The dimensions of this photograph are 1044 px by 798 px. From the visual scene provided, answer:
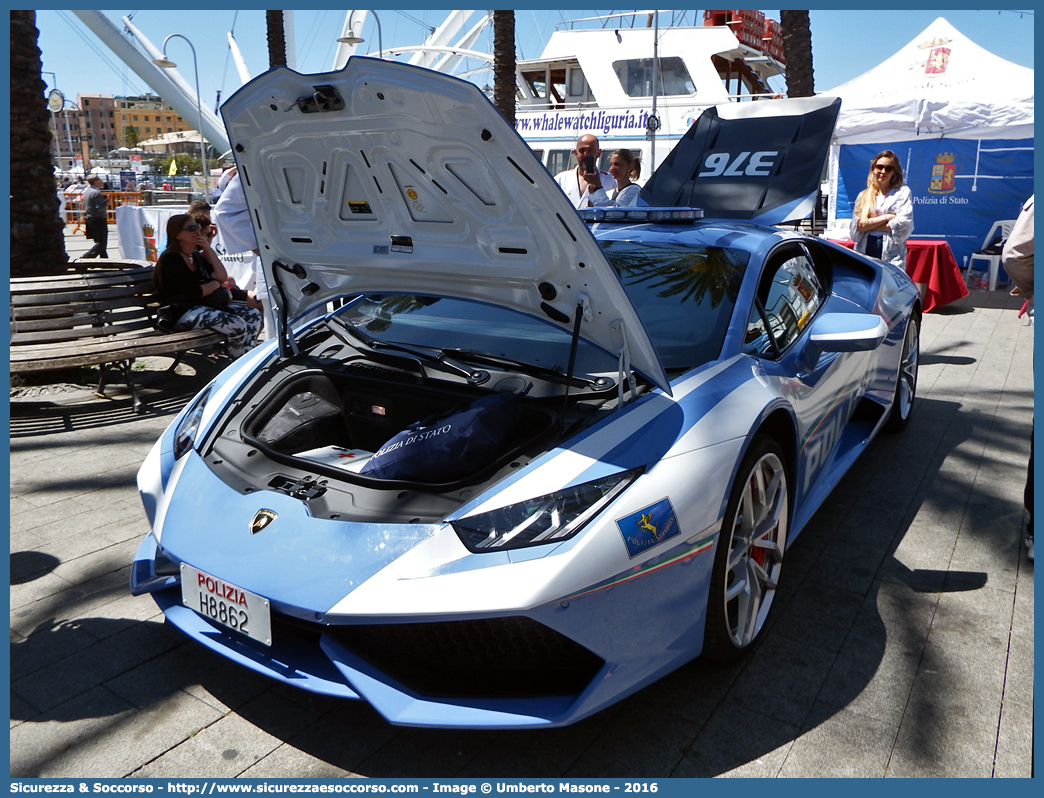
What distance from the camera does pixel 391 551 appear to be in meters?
2.06

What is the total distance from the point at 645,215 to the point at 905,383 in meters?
2.22

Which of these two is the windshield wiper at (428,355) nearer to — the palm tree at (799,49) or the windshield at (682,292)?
the windshield at (682,292)

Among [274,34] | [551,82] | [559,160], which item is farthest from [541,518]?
[274,34]

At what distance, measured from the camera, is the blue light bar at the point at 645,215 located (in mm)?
3658

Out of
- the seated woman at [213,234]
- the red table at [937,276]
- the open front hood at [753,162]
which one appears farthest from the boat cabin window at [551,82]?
the open front hood at [753,162]

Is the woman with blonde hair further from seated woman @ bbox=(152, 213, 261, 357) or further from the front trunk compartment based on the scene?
the front trunk compartment

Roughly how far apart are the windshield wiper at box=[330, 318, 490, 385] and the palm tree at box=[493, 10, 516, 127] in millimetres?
10101

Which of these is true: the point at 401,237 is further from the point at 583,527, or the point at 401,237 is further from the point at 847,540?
the point at 847,540

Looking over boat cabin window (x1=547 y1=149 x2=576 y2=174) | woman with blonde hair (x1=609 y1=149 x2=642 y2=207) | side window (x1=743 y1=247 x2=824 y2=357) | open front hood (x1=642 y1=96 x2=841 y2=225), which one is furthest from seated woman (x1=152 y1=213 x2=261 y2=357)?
boat cabin window (x1=547 y1=149 x2=576 y2=174)

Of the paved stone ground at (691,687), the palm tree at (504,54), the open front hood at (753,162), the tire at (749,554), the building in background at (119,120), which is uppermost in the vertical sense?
the building in background at (119,120)

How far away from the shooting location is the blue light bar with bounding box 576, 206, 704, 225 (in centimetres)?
366

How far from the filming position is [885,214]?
6750mm

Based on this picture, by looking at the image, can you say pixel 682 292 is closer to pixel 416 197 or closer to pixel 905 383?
pixel 416 197

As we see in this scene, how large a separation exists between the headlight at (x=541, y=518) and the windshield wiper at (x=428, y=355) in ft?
2.70
